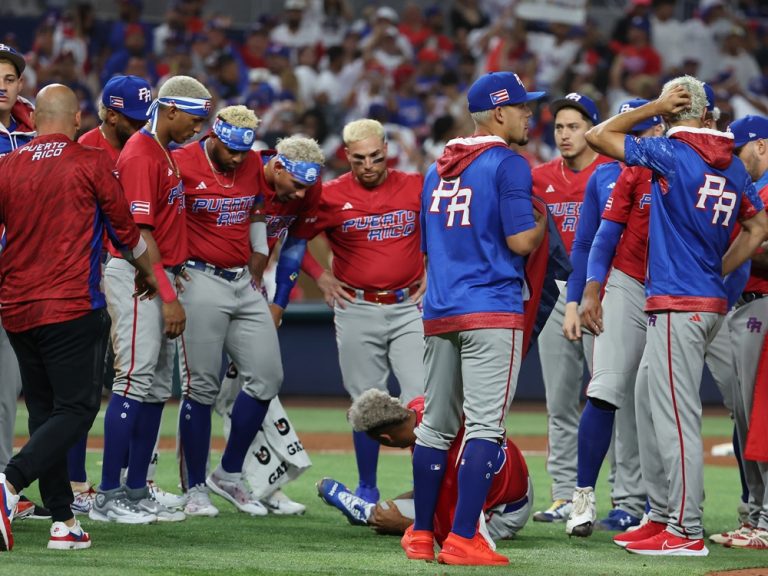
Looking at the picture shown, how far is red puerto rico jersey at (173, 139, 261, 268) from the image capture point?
7.11 metres

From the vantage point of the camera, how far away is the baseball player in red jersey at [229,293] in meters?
7.09

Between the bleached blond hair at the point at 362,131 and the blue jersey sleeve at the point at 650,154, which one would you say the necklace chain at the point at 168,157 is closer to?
the bleached blond hair at the point at 362,131

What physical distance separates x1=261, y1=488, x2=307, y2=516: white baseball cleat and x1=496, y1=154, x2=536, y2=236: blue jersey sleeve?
2682 mm

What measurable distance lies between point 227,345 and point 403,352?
107cm

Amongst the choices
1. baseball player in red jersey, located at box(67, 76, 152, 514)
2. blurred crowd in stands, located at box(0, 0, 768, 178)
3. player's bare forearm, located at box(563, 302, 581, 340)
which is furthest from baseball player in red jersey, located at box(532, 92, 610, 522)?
blurred crowd in stands, located at box(0, 0, 768, 178)

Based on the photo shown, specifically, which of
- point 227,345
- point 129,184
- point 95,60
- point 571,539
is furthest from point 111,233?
point 95,60

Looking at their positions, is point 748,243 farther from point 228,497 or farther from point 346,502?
→ point 228,497

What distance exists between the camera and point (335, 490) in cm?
697

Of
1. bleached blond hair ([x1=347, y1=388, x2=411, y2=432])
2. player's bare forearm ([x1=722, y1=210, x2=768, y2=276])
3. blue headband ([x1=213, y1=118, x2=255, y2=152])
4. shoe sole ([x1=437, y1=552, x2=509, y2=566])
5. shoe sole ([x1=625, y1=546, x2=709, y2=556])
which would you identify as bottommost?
shoe sole ([x1=625, y1=546, x2=709, y2=556])

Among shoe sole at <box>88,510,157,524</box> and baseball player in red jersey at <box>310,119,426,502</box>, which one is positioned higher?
baseball player in red jersey at <box>310,119,426,502</box>

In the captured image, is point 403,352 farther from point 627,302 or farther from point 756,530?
point 756,530

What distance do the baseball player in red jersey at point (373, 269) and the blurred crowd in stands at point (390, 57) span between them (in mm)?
7310

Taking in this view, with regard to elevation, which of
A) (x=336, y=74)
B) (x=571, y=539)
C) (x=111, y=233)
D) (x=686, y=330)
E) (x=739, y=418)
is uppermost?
(x=336, y=74)

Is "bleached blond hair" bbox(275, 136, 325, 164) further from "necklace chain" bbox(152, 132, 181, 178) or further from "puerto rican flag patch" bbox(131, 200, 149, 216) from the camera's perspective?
"puerto rican flag patch" bbox(131, 200, 149, 216)
